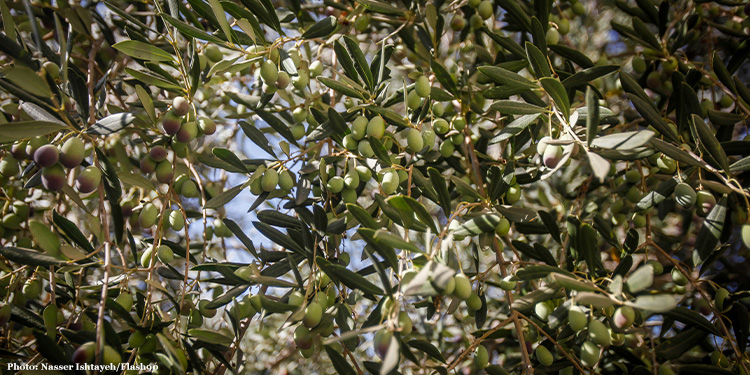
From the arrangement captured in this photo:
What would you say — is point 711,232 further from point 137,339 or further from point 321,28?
point 137,339

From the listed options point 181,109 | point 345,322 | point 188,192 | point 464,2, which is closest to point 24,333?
point 188,192

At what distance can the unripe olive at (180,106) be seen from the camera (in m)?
1.11

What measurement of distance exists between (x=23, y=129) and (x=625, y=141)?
1.20 m

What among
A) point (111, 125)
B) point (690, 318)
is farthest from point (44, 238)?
point (690, 318)

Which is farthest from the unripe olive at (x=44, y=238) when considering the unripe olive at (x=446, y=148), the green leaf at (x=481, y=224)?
the unripe olive at (x=446, y=148)

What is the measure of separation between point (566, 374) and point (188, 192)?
122cm

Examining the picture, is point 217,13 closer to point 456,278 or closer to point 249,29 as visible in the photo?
point 249,29

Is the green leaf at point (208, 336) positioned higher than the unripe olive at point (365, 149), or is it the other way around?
the unripe olive at point (365, 149)

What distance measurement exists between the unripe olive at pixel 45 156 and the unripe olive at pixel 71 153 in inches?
0.7

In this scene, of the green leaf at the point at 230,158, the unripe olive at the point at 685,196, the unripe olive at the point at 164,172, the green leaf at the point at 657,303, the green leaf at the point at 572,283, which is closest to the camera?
the green leaf at the point at 657,303

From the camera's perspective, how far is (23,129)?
0.95 meters

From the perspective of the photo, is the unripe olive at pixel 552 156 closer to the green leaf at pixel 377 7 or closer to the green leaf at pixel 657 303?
the green leaf at pixel 657 303

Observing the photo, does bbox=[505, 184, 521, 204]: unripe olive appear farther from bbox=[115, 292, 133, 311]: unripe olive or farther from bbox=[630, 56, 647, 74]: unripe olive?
bbox=[115, 292, 133, 311]: unripe olive

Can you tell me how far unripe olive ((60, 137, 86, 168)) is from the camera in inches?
39.0
